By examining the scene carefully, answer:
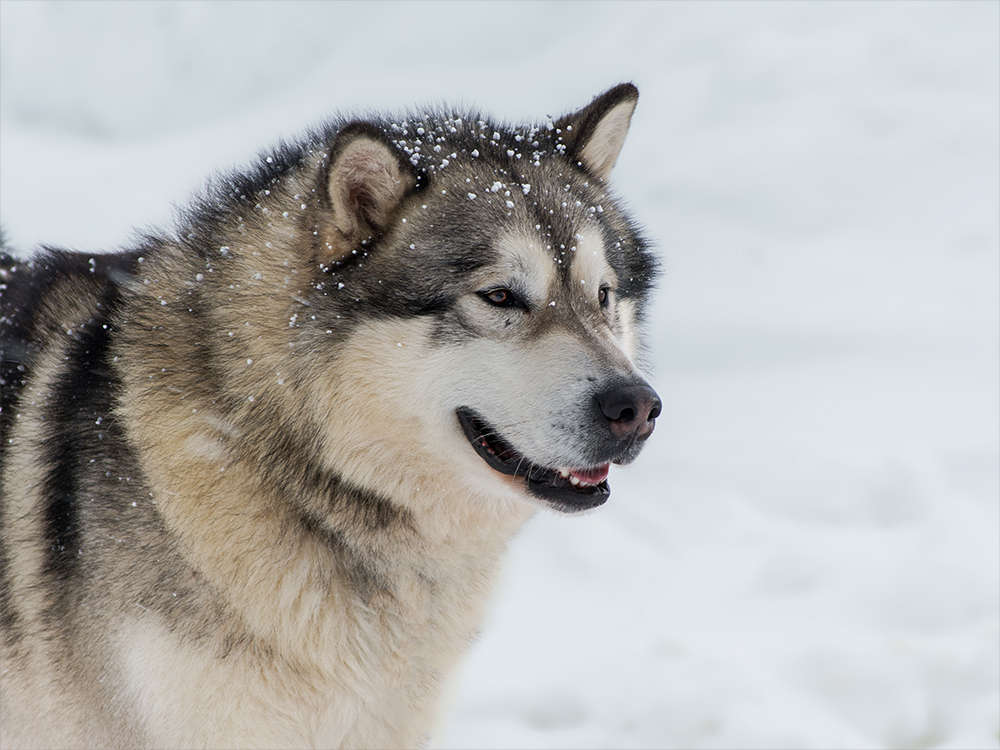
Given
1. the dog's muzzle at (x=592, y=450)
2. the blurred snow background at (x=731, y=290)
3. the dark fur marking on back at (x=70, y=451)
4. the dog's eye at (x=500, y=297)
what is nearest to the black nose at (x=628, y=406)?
the dog's muzzle at (x=592, y=450)

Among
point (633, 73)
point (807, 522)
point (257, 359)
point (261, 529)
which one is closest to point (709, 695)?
point (807, 522)

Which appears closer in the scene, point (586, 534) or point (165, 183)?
point (586, 534)

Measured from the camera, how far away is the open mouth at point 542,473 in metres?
2.41

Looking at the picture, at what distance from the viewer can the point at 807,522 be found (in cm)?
489

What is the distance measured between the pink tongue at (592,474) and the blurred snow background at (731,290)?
67 cm

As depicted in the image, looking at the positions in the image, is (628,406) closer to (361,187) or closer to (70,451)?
(361,187)

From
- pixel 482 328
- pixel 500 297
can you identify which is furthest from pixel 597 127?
pixel 482 328

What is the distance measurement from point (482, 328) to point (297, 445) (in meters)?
0.58

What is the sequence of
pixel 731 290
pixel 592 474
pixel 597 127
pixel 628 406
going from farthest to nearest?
1. pixel 731 290
2. pixel 597 127
3. pixel 592 474
4. pixel 628 406

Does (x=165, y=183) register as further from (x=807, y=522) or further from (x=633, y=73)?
(x=807, y=522)

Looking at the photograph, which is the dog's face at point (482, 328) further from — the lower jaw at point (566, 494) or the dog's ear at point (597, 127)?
the dog's ear at point (597, 127)

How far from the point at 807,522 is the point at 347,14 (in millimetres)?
6749

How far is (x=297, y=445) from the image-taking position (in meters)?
2.43

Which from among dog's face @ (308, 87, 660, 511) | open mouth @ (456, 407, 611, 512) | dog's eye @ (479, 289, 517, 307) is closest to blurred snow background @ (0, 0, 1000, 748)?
open mouth @ (456, 407, 611, 512)
